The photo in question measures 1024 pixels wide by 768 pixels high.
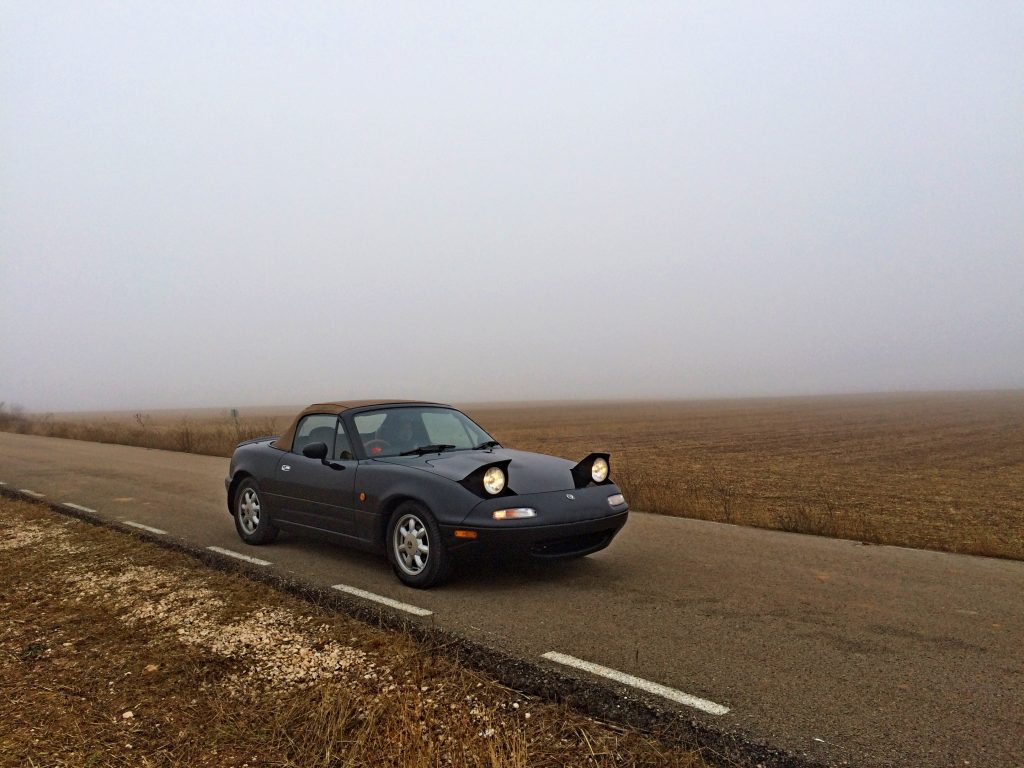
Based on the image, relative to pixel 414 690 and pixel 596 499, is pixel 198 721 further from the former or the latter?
pixel 596 499

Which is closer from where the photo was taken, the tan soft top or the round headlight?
the round headlight

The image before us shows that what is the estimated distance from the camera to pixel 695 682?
3680 millimetres

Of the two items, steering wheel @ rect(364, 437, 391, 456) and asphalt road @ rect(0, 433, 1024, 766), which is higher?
steering wheel @ rect(364, 437, 391, 456)

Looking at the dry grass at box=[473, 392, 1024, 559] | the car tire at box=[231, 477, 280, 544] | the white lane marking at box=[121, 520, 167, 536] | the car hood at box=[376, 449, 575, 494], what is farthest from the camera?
the dry grass at box=[473, 392, 1024, 559]

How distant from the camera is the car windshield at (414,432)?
20.3ft

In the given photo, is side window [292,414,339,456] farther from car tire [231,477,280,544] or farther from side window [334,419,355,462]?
car tire [231,477,280,544]

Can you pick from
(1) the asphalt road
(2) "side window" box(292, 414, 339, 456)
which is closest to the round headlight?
(1) the asphalt road

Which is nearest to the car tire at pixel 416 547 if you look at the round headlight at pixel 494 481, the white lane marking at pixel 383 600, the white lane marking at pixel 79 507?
the white lane marking at pixel 383 600

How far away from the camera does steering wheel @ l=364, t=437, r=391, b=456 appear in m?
6.12

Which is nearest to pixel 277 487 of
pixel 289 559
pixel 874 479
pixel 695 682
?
pixel 289 559

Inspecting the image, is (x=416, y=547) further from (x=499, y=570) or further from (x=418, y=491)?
(x=499, y=570)

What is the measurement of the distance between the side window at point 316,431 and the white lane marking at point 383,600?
139 cm

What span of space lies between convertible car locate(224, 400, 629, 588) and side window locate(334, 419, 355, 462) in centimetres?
1

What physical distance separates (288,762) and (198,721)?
2.15 feet
